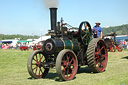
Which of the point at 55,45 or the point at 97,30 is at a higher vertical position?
the point at 97,30

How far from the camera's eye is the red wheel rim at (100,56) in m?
7.47

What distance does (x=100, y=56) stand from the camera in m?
7.59

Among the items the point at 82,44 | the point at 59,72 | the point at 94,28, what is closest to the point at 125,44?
the point at 94,28

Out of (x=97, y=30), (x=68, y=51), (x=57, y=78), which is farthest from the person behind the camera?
(x=97, y=30)

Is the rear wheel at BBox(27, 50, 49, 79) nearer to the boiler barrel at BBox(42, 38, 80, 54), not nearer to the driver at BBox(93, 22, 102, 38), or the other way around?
the boiler barrel at BBox(42, 38, 80, 54)

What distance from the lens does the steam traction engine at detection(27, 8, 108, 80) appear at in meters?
6.14

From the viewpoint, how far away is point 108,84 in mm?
4883

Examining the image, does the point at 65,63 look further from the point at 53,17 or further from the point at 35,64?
the point at 53,17

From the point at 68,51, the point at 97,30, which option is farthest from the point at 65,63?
the point at 97,30

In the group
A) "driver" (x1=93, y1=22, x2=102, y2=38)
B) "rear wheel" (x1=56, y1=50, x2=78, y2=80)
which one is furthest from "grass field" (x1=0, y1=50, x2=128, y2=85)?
"driver" (x1=93, y1=22, x2=102, y2=38)

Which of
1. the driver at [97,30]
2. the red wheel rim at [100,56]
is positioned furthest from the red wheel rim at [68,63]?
the driver at [97,30]

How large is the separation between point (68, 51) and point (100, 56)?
2.05 meters

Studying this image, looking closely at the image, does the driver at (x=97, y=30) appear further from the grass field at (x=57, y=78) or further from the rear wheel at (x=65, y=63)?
the rear wheel at (x=65, y=63)

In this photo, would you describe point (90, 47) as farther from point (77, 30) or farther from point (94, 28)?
point (94, 28)
